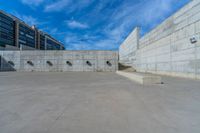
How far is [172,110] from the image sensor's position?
3.24 metres

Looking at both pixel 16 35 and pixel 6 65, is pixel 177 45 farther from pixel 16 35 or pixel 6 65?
pixel 16 35

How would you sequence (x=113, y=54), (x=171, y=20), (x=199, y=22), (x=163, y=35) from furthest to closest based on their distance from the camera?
(x=113, y=54) → (x=163, y=35) → (x=171, y=20) → (x=199, y=22)

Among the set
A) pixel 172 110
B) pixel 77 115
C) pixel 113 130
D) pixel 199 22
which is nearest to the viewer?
pixel 113 130

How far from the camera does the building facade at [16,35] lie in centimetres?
4294

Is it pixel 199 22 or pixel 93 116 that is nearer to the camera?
pixel 93 116

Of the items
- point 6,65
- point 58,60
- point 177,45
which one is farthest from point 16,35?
point 177,45

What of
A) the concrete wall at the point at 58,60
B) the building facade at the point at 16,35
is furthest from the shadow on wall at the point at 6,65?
the building facade at the point at 16,35

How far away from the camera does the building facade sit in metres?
42.9

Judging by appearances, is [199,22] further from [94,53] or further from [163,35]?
[94,53]

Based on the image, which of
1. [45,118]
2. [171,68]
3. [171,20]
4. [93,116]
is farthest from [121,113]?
[171,20]

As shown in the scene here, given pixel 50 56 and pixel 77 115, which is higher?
pixel 50 56

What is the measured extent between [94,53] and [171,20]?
13765 millimetres

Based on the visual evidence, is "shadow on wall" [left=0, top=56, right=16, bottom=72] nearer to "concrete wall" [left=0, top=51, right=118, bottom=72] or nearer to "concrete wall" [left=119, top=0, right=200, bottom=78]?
"concrete wall" [left=0, top=51, right=118, bottom=72]

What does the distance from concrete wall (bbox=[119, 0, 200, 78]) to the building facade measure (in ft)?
115
